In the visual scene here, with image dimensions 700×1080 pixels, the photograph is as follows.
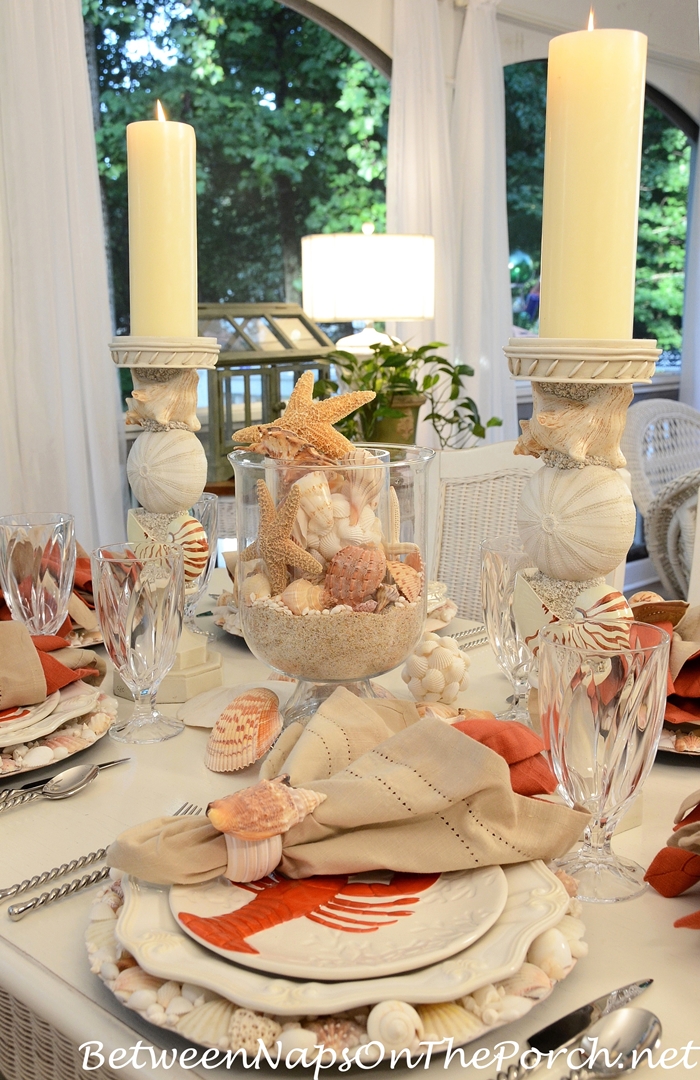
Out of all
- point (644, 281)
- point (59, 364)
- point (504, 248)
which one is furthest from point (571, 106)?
point (644, 281)

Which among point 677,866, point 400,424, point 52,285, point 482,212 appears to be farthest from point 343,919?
point 482,212

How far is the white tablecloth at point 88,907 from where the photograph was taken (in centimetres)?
53

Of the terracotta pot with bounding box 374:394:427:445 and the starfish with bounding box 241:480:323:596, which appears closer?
the starfish with bounding box 241:480:323:596

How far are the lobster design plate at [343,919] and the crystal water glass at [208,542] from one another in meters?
0.57

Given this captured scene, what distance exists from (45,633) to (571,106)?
79cm

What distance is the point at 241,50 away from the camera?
11.5 ft

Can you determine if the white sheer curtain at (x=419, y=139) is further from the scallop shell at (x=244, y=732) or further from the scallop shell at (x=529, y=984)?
the scallop shell at (x=529, y=984)

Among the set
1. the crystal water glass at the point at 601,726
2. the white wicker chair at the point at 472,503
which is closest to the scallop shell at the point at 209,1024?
the crystal water glass at the point at 601,726

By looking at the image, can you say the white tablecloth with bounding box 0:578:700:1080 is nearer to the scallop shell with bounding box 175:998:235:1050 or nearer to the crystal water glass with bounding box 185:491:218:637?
the scallop shell with bounding box 175:998:235:1050

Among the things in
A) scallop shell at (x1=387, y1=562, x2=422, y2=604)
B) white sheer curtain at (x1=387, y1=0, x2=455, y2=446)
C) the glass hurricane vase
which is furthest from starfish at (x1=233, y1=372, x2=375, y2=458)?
white sheer curtain at (x1=387, y1=0, x2=455, y2=446)

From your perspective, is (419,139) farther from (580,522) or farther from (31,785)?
(31,785)

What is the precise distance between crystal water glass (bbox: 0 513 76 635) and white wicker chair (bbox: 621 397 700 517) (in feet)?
7.87

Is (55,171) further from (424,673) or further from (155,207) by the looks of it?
(424,673)

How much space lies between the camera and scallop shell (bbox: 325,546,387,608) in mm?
842
